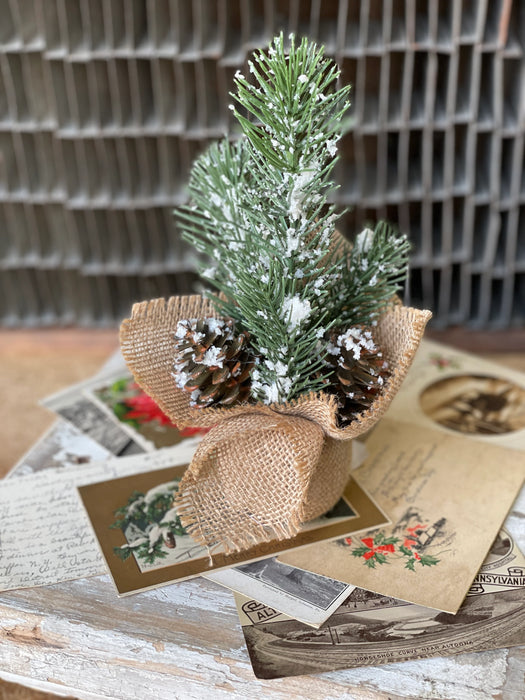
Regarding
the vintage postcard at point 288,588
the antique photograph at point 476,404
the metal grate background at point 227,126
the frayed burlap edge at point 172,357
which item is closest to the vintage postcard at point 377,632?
the vintage postcard at point 288,588

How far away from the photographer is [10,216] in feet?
4.32

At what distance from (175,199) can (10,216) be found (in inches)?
12.9

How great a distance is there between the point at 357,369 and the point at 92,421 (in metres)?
0.37

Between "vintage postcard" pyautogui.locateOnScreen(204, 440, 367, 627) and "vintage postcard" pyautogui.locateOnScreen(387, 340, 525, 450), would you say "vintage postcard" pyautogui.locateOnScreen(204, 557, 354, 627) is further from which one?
"vintage postcard" pyautogui.locateOnScreen(387, 340, 525, 450)

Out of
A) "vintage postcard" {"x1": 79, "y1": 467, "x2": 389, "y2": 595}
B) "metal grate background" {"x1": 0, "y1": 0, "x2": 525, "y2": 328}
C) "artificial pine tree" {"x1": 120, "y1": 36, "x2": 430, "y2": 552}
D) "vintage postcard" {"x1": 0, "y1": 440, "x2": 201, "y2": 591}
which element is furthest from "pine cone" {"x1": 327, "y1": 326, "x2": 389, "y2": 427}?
"metal grate background" {"x1": 0, "y1": 0, "x2": 525, "y2": 328}

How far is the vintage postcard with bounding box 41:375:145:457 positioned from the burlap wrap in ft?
0.59

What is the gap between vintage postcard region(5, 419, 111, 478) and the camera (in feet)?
2.31

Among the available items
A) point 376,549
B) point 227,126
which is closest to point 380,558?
point 376,549

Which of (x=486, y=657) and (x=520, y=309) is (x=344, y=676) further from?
(x=520, y=309)

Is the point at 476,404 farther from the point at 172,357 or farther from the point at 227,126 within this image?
the point at 227,126

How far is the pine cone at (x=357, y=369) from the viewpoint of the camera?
509 millimetres

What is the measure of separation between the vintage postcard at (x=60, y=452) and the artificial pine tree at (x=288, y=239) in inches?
9.5

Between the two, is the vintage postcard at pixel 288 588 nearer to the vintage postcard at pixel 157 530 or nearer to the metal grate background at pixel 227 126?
the vintage postcard at pixel 157 530

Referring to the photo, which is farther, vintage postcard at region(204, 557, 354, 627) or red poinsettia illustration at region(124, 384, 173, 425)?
red poinsettia illustration at region(124, 384, 173, 425)
